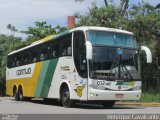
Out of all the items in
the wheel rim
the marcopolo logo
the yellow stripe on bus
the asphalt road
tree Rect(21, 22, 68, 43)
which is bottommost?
the asphalt road

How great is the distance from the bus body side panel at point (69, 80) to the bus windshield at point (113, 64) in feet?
2.63

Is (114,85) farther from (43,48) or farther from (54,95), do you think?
(43,48)

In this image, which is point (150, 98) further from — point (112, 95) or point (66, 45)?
point (112, 95)

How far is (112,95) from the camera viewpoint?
20.4 m

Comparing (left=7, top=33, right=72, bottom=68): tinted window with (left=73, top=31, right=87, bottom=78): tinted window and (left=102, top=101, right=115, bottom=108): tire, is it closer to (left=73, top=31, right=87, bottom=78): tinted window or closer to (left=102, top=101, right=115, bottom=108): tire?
(left=73, top=31, right=87, bottom=78): tinted window

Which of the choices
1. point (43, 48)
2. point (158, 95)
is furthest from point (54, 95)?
point (158, 95)

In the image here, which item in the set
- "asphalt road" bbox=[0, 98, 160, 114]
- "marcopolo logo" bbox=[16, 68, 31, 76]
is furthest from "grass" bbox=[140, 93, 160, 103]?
"marcopolo logo" bbox=[16, 68, 31, 76]

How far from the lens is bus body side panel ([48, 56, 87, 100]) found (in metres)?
20.6

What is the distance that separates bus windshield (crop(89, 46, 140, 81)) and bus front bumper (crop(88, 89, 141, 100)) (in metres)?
0.60

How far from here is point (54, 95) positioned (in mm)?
23578

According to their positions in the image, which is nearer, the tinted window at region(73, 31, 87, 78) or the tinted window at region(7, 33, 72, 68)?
the tinted window at region(73, 31, 87, 78)

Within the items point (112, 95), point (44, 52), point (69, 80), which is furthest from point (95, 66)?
point (44, 52)

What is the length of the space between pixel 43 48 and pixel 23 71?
425 centimetres

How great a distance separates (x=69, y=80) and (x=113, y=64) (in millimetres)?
2424
